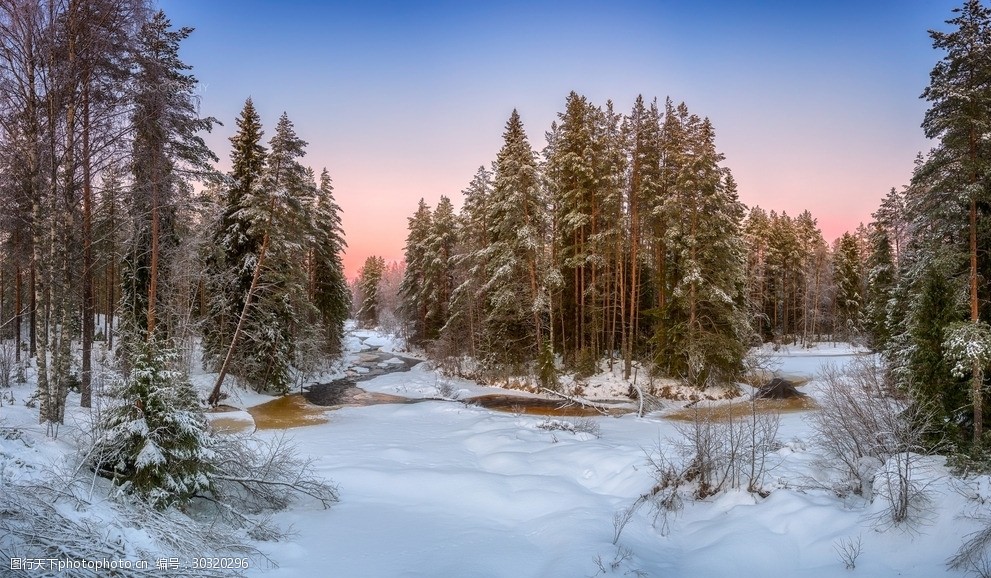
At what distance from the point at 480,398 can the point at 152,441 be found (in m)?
19.1

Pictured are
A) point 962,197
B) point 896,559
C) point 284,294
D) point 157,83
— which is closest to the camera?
point 896,559

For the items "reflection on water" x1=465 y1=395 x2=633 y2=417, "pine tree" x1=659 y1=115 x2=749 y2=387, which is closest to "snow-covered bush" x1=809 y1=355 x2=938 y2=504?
"reflection on water" x1=465 y1=395 x2=633 y2=417

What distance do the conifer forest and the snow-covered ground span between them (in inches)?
2.1

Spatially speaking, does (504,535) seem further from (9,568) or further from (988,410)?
(988,410)

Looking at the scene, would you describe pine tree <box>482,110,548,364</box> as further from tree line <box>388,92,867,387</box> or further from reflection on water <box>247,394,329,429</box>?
reflection on water <box>247,394,329,429</box>

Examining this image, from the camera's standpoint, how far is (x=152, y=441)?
6250 mm

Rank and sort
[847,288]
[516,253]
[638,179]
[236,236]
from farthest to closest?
[847,288], [516,253], [638,179], [236,236]

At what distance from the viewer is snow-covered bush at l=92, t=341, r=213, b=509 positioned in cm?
614

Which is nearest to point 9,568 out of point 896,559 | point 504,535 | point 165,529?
point 165,529

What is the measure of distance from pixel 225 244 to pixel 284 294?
372 cm

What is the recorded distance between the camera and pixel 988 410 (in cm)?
980

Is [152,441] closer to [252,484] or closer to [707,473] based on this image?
[252,484]

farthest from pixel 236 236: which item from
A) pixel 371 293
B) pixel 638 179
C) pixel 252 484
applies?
pixel 371 293

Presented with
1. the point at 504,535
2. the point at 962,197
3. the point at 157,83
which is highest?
the point at 157,83
